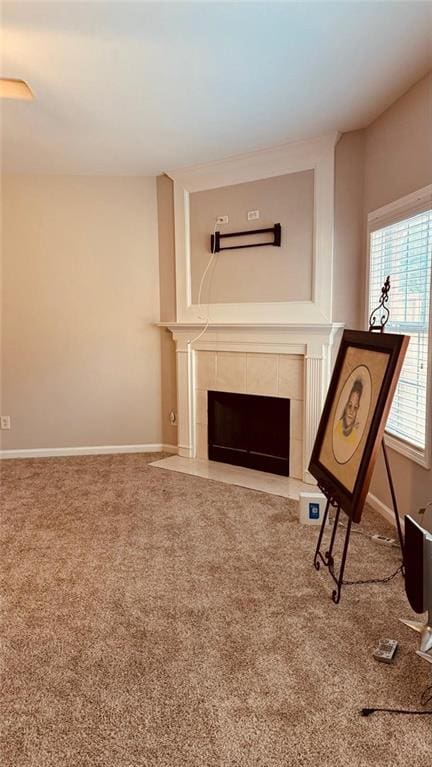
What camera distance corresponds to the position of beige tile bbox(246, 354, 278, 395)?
4.14m

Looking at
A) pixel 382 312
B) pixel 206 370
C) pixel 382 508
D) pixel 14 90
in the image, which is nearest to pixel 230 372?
pixel 206 370

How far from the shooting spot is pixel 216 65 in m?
2.60

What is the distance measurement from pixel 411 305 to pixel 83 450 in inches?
132

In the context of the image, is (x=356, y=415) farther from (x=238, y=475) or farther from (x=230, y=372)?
(x=230, y=372)

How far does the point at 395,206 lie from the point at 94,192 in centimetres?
283

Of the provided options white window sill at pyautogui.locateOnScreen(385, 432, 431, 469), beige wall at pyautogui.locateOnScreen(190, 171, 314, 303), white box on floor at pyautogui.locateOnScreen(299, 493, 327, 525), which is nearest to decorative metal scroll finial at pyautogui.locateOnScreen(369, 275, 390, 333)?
white window sill at pyautogui.locateOnScreen(385, 432, 431, 469)

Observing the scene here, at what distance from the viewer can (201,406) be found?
4.65 metres

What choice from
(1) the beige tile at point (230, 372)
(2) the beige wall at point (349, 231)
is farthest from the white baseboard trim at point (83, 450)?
(2) the beige wall at point (349, 231)

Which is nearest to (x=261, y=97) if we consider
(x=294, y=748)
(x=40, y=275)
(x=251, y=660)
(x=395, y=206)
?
(x=395, y=206)

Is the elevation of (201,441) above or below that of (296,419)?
below

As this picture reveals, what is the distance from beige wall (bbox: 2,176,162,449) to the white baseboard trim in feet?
0.19

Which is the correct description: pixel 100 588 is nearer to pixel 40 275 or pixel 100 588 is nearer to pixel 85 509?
pixel 85 509

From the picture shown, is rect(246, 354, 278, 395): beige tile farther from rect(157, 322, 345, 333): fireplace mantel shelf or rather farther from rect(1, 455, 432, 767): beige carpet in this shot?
rect(1, 455, 432, 767): beige carpet

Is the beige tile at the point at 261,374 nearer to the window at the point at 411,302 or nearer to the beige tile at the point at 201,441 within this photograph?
the beige tile at the point at 201,441
